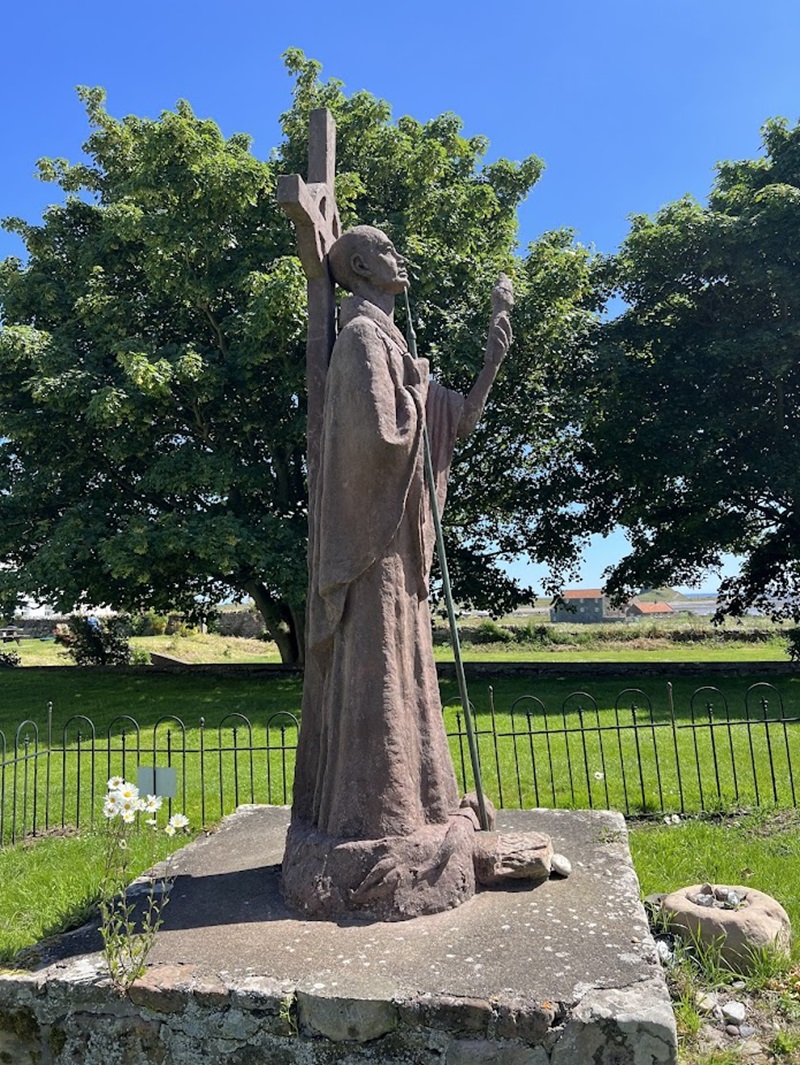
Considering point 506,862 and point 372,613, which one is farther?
point 506,862

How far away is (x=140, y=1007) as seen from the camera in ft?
9.79

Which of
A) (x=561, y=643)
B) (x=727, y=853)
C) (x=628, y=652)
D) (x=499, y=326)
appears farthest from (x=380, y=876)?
(x=561, y=643)

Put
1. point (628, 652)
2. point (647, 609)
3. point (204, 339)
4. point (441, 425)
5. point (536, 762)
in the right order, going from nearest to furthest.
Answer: point (441, 425) < point (536, 762) < point (204, 339) < point (628, 652) < point (647, 609)

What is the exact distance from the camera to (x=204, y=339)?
51.6ft

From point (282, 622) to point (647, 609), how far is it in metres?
41.2

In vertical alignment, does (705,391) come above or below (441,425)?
above

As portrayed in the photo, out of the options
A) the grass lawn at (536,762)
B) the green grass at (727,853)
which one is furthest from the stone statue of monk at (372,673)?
the green grass at (727,853)

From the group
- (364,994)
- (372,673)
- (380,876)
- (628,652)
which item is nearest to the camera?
(364,994)

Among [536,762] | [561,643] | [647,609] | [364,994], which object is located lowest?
[536,762]

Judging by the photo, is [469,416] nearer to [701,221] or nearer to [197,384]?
[197,384]

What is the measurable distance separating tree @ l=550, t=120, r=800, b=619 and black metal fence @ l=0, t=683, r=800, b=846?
5941 mm

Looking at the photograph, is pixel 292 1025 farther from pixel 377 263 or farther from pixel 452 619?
pixel 377 263

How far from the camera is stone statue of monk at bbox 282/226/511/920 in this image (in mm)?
3594

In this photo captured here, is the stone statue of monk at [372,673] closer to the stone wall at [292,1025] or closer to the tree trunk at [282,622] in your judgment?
the stone wall at [292,1025]
